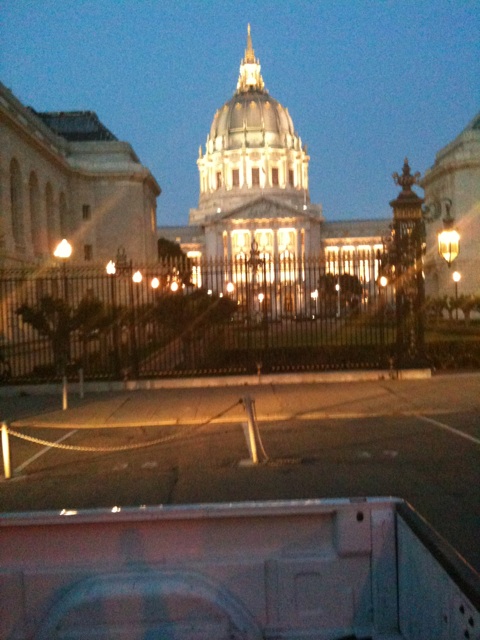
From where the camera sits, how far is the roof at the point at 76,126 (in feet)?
214

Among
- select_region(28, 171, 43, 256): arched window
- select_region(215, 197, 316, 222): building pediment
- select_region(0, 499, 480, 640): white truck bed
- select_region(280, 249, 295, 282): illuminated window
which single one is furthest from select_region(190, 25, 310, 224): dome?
select_region(0, 499, 480, 640): white truck bed

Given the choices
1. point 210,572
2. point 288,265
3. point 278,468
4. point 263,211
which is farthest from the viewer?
point 263,211

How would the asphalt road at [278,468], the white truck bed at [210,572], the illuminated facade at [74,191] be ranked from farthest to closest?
the illuminated facade at [74,191]
the asphalt road at [278,468]
the white truck bed at [210,572]

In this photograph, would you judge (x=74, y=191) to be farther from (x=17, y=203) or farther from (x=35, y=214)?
(x=17, y=203)

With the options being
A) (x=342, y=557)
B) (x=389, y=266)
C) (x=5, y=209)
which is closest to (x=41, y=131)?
(x=5, y=209)

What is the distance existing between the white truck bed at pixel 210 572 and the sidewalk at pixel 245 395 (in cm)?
815

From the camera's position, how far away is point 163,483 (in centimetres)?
876

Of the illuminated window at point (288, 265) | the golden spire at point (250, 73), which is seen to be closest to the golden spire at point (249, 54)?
the golden spire at point (250, 73)

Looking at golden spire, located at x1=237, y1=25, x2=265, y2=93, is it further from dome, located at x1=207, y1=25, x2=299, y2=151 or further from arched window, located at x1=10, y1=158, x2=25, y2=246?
arched window, located at x1=10, y1=158, x2=25, y2=246

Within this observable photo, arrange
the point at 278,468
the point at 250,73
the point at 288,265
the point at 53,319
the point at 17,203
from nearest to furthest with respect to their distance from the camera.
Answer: the point at 278,468 < the point at 53,319 < the point at 288,265 < the point at 17,203 < the point at 250,73

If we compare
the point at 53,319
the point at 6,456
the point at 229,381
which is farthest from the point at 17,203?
the point at 6,456

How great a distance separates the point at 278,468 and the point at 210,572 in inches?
231

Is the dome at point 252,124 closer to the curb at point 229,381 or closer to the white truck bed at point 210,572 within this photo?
the curb at point 229,381

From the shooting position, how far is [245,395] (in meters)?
14.2
